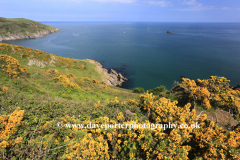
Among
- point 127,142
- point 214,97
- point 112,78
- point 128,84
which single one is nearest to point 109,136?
point 127,142

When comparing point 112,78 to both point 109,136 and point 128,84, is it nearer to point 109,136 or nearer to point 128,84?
point 128,84

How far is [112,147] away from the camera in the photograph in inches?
368

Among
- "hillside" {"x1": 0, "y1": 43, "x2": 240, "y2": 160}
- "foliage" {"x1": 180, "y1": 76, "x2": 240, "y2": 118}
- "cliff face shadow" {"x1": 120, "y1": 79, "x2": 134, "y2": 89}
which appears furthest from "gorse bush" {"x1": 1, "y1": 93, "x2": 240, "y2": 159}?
"cliff face shadow" {"x1": 120, "y1": 79, "x2": 134, "y2": 89}

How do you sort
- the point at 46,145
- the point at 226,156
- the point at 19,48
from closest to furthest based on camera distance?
the point at 46,145 < the point at 226,156 < the point at 19,48

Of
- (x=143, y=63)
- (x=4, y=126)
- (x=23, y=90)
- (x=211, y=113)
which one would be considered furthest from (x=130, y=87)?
(x=4, y=126)

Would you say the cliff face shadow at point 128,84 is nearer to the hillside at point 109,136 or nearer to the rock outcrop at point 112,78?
the rock outcrop at point 112,78

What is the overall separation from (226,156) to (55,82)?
97.7ft

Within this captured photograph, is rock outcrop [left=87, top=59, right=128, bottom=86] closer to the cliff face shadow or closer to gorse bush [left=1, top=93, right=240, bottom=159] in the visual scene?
the cliff face shadow

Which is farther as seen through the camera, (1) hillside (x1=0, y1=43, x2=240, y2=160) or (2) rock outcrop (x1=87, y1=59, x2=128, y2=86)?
(2) rock outcrop (x1=87, y1=59, x2=128, y2=86)

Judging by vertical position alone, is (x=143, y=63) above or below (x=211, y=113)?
above

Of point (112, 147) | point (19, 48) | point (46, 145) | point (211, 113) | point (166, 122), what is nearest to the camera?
point (46, 145)

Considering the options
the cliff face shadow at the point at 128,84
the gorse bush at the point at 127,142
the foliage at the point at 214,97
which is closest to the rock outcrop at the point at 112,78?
the cliff face shadow at the point at 128,84

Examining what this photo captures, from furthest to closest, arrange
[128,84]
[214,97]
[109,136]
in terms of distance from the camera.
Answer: [128,84] < [214,97] < [109,136]

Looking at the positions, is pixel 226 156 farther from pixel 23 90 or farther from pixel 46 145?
pixel 23 90
